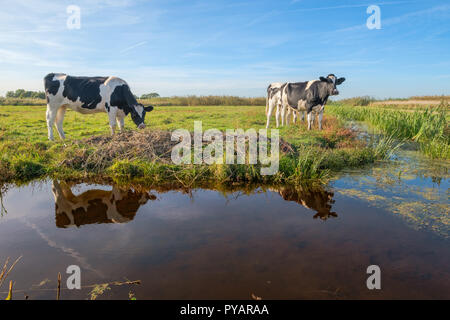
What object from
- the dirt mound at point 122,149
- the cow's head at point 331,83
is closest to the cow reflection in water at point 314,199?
the dirt mound at point 122,149

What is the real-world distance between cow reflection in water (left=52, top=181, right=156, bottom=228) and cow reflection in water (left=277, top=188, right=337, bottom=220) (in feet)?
7.93

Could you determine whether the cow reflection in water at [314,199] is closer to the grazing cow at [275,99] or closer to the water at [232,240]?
the water at [232,240]

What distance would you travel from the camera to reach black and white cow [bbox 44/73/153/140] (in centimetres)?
847

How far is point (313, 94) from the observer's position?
10586mm

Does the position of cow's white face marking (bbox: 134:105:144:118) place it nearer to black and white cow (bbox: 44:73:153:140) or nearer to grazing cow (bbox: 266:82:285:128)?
black and white cow (bbox: 44:73:153:140)

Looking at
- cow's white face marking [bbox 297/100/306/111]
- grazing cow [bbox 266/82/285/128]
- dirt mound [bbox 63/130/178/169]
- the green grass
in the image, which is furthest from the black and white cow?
the green grass

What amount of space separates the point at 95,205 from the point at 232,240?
250 centimetres

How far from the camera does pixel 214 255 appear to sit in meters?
3.09

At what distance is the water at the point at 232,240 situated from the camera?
103 inches

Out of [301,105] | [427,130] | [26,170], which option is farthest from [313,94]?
[26,170]

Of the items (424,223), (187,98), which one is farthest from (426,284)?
(187,98)

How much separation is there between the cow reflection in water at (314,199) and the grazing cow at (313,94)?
5818mm

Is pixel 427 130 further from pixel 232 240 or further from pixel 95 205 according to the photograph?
pixel 95 205

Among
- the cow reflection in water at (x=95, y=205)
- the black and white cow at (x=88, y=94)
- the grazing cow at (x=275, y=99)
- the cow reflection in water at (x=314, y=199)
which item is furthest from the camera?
the grazing cow at (x=275, y=99)
